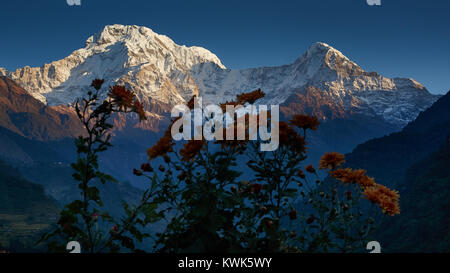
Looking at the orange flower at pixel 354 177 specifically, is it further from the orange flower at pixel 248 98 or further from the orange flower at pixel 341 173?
the orange flower at pixel 248 98

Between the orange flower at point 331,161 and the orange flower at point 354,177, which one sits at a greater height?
the orange flower at point 331,161

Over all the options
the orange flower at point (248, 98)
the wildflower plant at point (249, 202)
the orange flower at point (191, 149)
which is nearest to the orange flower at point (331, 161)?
the wildflower plant at point (249, 202)

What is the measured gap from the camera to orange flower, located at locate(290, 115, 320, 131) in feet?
14.1

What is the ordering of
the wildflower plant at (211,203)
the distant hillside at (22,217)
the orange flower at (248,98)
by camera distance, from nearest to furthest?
the wildflower plant at (211,203) < the orange flower at (248,98) < the distant hillside at (22,217)

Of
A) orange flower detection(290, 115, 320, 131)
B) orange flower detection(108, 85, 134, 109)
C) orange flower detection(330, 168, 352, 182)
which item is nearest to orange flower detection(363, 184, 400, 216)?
orange flower detection(330, 168, 352, 182)

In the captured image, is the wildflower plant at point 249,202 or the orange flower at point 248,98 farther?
the orange flower at point 248,98

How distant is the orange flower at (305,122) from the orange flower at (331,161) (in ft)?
1.34

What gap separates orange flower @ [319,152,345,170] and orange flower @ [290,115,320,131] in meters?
0.41

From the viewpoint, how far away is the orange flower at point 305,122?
431cm

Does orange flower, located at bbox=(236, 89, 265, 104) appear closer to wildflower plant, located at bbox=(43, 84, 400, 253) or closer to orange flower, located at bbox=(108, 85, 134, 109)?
wildflower plant, located at bbox=(43, 84, 400, 253)

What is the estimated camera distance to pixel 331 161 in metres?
4.39

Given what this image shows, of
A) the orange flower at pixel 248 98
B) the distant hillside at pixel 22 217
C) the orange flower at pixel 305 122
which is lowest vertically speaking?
the distant hillside at pixel 22 217

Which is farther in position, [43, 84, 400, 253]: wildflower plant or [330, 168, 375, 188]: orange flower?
[330, 168, 375, 188]: orange flower
